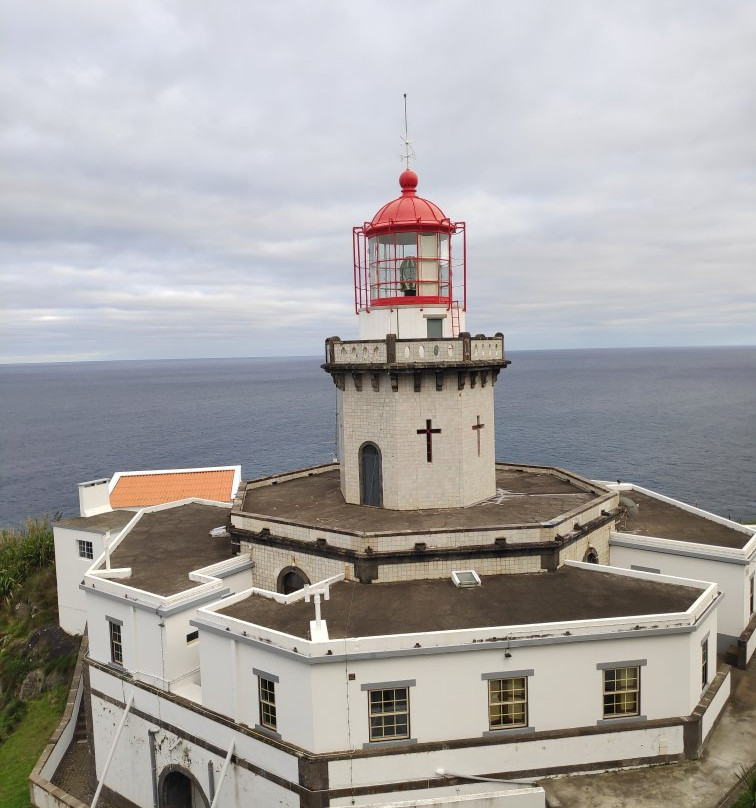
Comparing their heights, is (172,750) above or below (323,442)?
above

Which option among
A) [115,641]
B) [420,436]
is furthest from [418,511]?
[115,641]

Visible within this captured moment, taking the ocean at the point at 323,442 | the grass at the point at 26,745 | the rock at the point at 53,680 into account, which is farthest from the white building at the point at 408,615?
the ocean at the point at 323,442

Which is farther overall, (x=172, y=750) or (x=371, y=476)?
(x=371, y=476)

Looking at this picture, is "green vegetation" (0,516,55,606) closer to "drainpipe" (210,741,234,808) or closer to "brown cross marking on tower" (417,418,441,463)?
"drainpipe" (210,741,234,808)

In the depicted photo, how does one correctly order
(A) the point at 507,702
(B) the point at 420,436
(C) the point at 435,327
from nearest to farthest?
1. (A) the point at 507,702
2. (B) the point at 420,436
3. (C) the point at 435,327

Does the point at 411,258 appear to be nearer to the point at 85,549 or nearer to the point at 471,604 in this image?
the point at 471,604

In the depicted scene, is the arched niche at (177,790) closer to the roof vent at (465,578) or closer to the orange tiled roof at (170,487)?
the roof vent at (465,578)

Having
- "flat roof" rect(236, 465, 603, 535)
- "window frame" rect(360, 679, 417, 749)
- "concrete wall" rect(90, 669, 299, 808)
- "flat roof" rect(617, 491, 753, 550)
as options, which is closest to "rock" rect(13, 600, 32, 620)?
"concrete wall" rect(90, 669, 299, 808)
